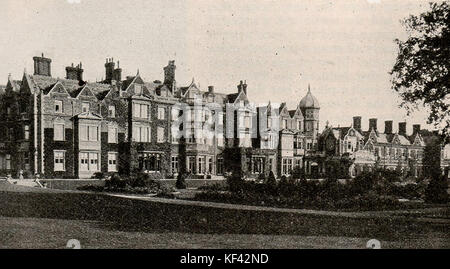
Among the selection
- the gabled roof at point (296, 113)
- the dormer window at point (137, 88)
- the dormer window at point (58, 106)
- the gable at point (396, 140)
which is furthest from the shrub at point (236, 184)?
the gable at point (396, 140)

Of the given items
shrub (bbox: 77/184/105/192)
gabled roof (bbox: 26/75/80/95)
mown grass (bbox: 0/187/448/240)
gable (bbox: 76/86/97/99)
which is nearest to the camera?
mown grass (bbox: 0/187/448/240)

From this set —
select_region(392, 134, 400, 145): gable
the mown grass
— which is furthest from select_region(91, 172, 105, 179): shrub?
select_region(392, 134, 400, 145): gable

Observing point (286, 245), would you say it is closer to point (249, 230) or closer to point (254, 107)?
point (249, 230)

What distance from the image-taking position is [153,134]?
34344mm

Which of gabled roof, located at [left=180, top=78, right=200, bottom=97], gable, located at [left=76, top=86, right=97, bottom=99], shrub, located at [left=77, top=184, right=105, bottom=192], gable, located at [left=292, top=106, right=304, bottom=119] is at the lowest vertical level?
shrub, located at [left=77, top=184, right=105, bottom=192]

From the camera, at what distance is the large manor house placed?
96.2 feet

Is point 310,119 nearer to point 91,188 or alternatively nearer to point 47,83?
point 47,83

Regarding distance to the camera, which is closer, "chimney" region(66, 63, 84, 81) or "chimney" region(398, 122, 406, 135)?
"chimney" region(66, 63, 84, 81)

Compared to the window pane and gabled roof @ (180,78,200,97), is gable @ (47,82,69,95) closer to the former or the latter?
the window pane

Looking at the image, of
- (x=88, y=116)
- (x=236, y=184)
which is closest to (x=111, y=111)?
(x=88, y=116)

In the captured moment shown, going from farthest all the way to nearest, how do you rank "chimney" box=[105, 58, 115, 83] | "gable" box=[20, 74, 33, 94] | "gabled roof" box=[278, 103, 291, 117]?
"gabled roof" box=[278, 103, 291, 117], "chimney" box=[105, 58, 115, 83], "gable" box=[20, 74, 33, 94]

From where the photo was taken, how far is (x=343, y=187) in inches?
733

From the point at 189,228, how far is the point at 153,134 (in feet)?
77.1

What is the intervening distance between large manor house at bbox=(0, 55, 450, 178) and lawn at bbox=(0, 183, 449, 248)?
1114 centimetres
